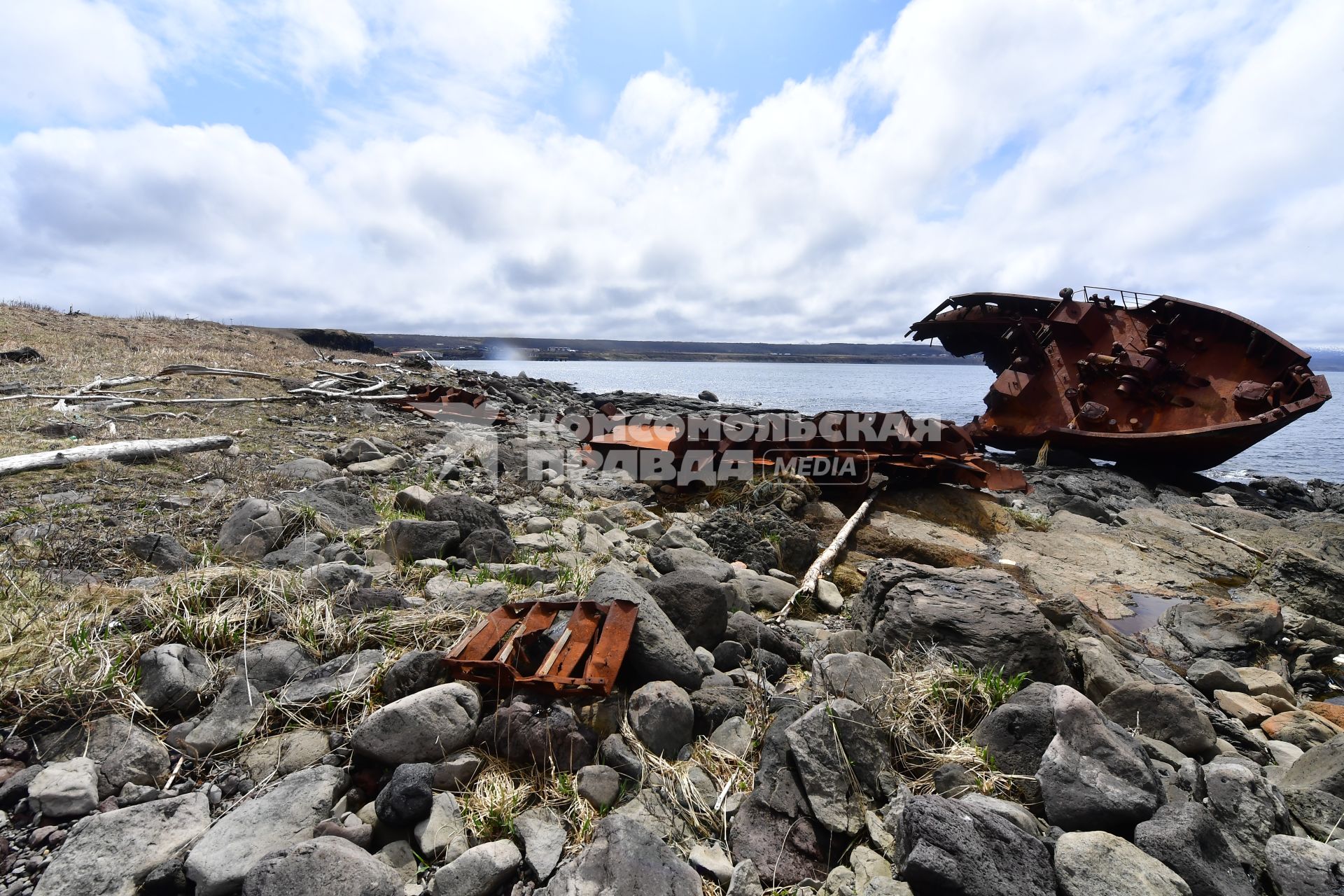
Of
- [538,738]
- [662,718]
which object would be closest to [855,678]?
[662,718]

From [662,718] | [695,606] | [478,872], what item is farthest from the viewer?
[695,606]

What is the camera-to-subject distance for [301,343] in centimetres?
2622

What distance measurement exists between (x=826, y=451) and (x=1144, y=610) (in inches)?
144

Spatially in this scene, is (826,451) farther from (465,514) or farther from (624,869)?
(624,869)

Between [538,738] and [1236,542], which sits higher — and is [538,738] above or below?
above

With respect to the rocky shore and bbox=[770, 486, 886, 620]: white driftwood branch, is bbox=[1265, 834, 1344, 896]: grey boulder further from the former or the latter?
bbox=[770, 486, 886, 620]: white driftwood branch

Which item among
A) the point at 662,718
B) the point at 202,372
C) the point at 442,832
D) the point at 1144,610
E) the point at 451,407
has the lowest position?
the point at 1144,610

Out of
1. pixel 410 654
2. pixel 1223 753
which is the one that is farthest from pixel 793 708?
pixel 1223 753

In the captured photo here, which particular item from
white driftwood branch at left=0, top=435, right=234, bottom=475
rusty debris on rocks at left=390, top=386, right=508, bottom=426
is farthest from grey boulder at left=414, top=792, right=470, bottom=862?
rusty debris on rocks at left=390, top=386, right=508, bottom=426

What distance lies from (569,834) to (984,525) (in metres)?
7.13

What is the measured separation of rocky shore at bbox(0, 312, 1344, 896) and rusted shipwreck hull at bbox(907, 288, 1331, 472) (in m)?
11.9

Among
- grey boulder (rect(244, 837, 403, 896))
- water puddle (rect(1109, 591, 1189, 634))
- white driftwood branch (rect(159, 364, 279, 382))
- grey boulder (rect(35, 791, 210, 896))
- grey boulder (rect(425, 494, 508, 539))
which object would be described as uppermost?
white driftwood branch (rect(159, 364, 279, 382))

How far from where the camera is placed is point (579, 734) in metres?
2.36

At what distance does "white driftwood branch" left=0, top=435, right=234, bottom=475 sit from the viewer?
16.5 ft
